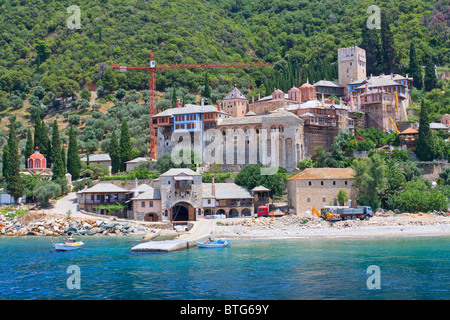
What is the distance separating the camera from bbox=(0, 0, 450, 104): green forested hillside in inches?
3841

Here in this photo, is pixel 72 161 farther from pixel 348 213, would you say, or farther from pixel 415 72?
pixel 415 72

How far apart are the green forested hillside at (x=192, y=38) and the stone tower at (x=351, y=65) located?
3115 millimetres

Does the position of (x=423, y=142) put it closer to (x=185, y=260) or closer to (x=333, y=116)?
(x=333, y=116)

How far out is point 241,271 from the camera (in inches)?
1143

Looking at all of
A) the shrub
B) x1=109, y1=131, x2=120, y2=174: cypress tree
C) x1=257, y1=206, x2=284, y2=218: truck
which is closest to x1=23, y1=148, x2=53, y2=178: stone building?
the shrub

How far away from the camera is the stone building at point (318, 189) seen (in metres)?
51.0

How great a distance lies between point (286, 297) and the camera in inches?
918

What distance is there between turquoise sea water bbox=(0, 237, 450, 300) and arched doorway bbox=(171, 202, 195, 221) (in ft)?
36.0

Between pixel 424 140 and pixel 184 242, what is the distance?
31.3m

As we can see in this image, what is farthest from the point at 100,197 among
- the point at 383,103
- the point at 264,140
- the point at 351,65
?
the point at 351,65

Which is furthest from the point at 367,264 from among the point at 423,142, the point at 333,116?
the point at 333,116

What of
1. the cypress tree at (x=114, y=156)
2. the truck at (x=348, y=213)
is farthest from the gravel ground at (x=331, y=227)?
the cypress tree at (x=114, y=156)
